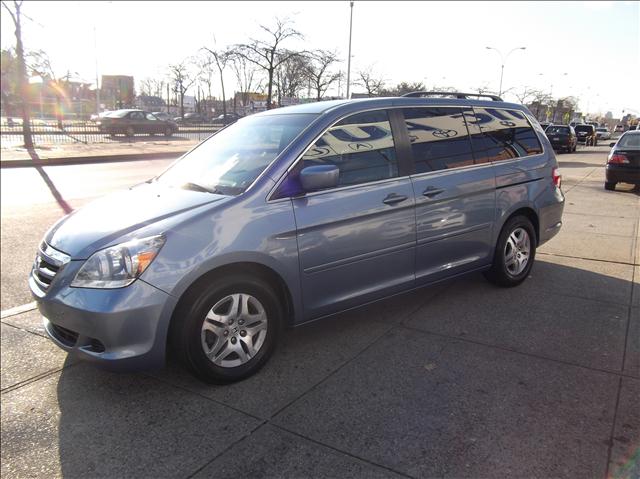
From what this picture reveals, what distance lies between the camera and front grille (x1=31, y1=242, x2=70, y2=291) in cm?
305

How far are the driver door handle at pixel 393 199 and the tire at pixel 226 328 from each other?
1.09 meters

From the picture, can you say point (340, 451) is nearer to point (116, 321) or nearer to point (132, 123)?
point (116, 321)

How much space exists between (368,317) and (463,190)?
1.33 m

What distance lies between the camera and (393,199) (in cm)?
375

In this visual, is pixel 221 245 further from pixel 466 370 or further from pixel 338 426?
pixel 466 370

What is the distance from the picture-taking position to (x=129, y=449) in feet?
8.73

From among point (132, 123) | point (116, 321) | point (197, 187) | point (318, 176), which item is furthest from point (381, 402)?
point (132, 123)

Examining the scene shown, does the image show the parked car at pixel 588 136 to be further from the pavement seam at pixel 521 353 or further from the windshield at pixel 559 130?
the pavement seam at pixel 521 353

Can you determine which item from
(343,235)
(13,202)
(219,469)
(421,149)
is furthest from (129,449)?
(13,202)

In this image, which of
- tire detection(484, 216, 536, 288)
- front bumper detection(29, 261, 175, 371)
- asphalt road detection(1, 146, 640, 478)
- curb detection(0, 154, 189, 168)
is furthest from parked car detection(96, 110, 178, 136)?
front bumper detection(29, 261, 175, 371)

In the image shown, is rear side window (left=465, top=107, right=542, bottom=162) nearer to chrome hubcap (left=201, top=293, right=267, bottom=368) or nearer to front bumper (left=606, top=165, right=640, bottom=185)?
chrome hubcap (left=201, top=293, right=267, bottom=368)

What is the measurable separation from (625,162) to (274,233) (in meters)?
11.6

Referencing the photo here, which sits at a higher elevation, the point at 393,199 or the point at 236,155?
the point at 236,155

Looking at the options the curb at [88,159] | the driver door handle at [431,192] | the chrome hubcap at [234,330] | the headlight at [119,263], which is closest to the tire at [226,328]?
the chrome hubcap at [234,330]
